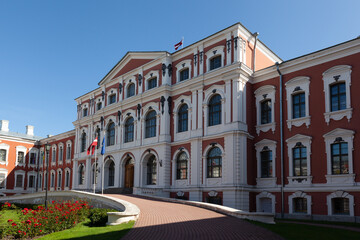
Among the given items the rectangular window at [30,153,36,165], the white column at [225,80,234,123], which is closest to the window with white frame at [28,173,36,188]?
the rectangular window at [30,153,36,165]

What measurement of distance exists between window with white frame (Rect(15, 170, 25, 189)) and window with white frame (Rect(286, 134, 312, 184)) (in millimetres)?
40345

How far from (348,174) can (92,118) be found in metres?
27.4

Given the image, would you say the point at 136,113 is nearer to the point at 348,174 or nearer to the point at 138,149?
the point at 138,149

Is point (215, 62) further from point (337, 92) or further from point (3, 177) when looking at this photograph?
point (3, 177)

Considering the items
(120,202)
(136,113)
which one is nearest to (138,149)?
(136,113)

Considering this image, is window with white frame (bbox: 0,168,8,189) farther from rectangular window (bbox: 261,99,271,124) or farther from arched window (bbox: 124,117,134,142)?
rectangular window (bbox: 261,99,271,124)

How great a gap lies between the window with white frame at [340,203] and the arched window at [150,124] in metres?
15.6

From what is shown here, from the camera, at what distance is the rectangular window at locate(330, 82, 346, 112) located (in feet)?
76.2

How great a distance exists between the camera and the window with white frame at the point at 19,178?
51969 millimetres

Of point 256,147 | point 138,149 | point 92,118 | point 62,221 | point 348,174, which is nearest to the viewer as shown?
point 62,221

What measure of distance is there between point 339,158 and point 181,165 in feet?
40.1

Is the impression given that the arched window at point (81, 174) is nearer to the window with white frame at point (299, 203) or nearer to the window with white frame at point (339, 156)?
the window with white frame at point (299, 203)

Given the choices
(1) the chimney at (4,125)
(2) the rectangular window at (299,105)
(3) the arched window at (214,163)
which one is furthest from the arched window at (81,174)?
(2) the rectangular window at (299,105)

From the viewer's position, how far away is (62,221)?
663 inches
